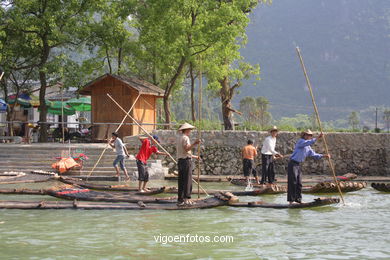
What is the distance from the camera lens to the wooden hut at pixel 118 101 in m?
22.5

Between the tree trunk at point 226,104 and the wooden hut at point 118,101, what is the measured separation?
21.3ft

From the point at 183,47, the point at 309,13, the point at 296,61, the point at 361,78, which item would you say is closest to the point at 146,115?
the point at 183,47

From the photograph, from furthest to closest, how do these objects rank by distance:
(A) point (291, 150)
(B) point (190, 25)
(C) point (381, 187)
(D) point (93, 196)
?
(B) point (190, 25) → (A) point (291, 150) → (C) point (381, 187) → (D) point (93, 196)

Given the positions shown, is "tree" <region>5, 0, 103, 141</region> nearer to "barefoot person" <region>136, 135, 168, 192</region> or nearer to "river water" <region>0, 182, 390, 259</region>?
"barefoot person" <region>136, 135, 168, 192</region>

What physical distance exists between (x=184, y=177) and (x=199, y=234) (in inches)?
91.7

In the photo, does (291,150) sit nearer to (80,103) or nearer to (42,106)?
(42,106)

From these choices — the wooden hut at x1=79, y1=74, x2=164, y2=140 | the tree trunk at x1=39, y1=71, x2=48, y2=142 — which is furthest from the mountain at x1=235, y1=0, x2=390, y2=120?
the tree trunk at x1=39, y1=71, x2=48, y2=142

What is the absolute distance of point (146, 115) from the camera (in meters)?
23.2

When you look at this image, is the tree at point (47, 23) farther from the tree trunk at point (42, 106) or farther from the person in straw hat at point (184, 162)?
the person in straw hat at point (184, 162)

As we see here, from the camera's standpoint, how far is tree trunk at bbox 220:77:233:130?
2913 cm

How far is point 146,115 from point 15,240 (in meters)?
15.3

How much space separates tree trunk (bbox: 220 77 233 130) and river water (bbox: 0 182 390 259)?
690 inches

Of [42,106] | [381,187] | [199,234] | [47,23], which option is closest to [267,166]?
[381,187]

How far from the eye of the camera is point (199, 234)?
8625 millimetres
